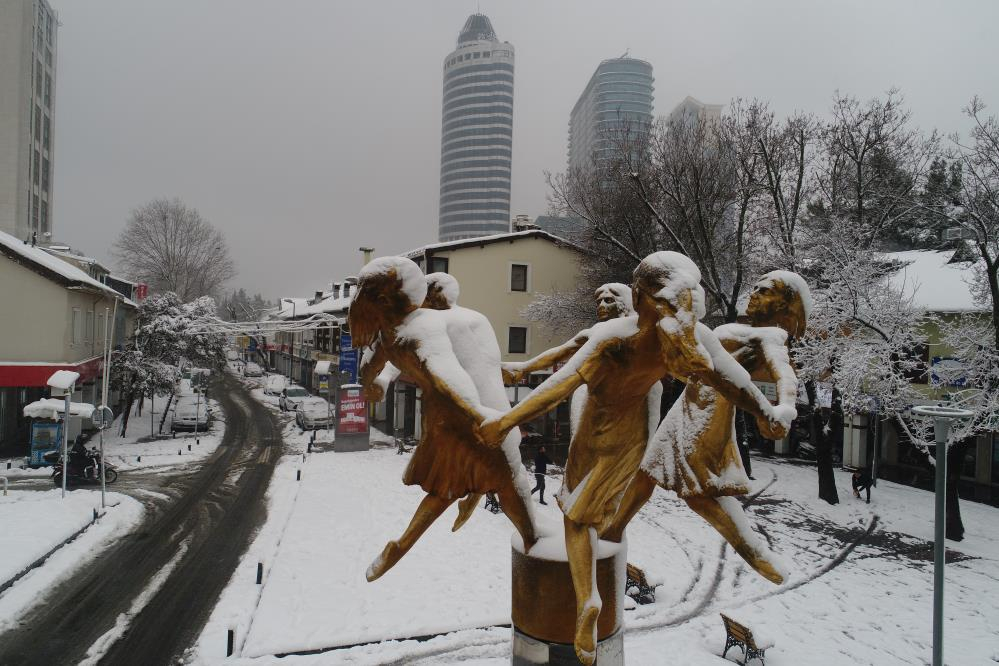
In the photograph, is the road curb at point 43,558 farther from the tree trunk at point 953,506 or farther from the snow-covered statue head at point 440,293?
the tree trunk at point 953,506

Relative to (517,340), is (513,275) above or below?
above

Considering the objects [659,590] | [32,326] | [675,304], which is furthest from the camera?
[32,326]

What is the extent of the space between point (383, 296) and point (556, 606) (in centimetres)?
218

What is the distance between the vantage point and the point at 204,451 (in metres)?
26.0

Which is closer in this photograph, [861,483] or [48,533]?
[48,533]

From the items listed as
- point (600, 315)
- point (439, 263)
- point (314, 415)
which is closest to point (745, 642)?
point (600, 315)

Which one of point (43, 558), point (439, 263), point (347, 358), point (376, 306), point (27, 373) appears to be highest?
point (439, 263)

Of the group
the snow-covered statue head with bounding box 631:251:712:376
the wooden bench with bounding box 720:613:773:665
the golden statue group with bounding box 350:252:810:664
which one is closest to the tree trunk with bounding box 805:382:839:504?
the wooden bench with bounding box 720:613:773:665

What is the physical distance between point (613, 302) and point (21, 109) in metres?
63.8

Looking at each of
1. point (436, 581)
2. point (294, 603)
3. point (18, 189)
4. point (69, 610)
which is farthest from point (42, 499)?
point (18, 189)

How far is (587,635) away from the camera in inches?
123

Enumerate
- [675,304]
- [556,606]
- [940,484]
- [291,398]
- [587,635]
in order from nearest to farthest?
[675,304] < [587,635] < [556,606] < [940,484] < [291,398]

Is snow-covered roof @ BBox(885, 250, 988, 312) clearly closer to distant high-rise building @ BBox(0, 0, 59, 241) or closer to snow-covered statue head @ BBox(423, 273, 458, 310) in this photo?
snow-covered statue head @ BBox(423, 273, 458, 310)

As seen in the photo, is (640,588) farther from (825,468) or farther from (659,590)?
(825,468)
